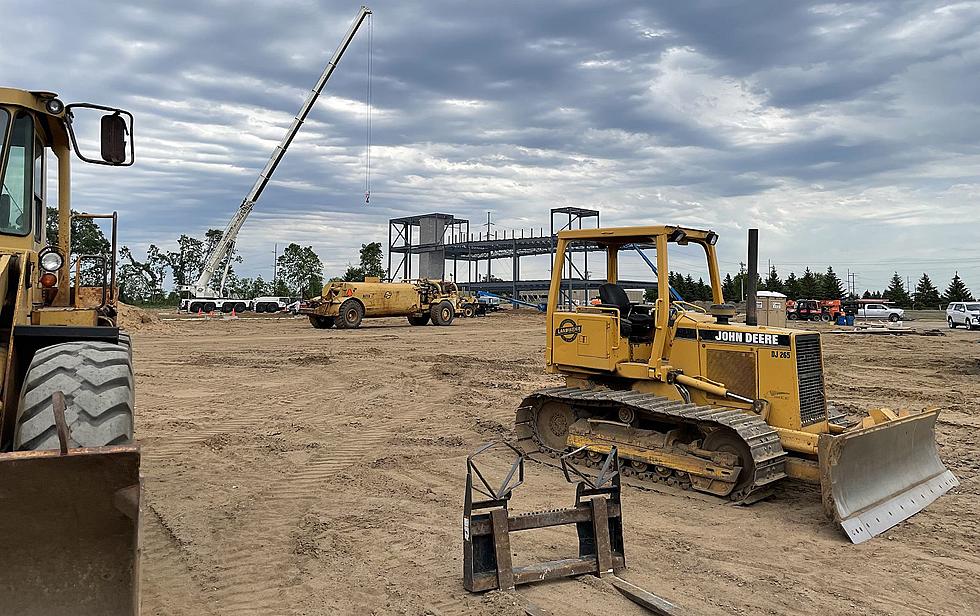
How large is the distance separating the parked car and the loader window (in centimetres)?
4313

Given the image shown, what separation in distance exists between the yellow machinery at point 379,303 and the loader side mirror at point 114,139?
82.8 ft

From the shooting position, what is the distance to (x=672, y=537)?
19.3 feet

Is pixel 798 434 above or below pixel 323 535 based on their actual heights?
above

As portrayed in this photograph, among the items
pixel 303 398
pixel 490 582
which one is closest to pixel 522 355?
pixel 303 398

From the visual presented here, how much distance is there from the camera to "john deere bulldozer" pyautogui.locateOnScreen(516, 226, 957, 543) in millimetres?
6595

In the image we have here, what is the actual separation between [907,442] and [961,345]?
76.9 feet

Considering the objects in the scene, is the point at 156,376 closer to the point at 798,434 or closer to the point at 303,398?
the point at 303,398

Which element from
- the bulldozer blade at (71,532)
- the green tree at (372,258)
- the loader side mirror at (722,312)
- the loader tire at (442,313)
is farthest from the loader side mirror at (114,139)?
the green tree at (372,258)

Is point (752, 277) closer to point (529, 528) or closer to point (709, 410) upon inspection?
point (709, 410)

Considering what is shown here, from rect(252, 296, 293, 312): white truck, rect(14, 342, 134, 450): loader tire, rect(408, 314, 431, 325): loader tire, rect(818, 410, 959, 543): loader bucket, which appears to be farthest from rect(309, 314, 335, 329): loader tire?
rect(14, 342, 134, 450): loader tire

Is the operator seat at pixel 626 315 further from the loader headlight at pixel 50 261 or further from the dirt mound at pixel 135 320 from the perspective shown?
the dirt mound at pixel 135 320

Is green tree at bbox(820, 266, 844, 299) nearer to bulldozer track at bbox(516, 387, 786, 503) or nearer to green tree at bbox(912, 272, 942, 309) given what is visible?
green tree at bbox(912, 272, 942, 309)

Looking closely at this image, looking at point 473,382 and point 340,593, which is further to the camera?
point 473,382

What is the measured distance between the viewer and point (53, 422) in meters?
3.51
